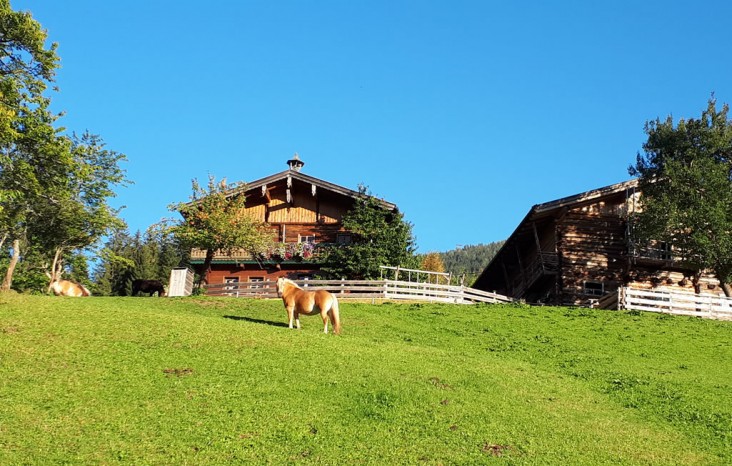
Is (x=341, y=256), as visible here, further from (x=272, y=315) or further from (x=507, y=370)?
(x=507, y=370)

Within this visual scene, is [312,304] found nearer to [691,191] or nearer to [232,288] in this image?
[232,288]

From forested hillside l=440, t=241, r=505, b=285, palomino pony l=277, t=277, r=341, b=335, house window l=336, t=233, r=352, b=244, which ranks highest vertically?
forested hillside l=440, t=241, r=505, b=285

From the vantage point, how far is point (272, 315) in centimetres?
2761

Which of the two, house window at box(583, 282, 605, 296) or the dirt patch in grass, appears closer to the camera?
the dirt patch in grass

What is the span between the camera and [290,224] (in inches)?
1831

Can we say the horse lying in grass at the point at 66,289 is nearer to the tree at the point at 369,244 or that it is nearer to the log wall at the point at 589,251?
the tree at the point at 369,244

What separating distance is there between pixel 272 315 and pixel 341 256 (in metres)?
15.1

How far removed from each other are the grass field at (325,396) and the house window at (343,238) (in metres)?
20.9

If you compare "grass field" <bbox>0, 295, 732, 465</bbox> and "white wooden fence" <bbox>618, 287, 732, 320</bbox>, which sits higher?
"white wooden fence" <bbox>618, 287, 732, 320</bbox>

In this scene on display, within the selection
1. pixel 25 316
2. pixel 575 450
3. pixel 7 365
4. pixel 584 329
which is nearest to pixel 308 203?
pixel 584 329

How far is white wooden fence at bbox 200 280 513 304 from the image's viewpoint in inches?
1383

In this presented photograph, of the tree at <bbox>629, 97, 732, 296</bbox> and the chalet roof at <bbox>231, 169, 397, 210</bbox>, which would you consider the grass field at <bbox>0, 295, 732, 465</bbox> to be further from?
the chalet roof at <bbox>231, 169, 397, 210</bbox>

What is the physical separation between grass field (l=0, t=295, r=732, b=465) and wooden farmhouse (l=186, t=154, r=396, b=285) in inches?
778

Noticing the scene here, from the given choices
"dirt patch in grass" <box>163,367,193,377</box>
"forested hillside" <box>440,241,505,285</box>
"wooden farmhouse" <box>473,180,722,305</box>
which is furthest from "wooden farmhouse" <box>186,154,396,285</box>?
"forested hillside" <box>440,241,505,285</box>
